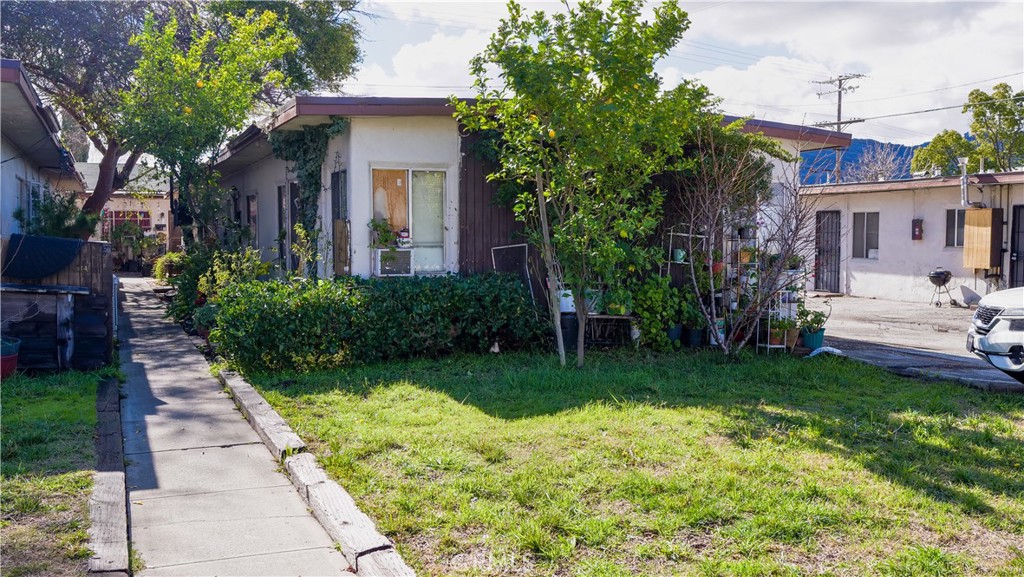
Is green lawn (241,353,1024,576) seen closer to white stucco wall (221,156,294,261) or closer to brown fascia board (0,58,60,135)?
brown fascia board (0,58,60,135)

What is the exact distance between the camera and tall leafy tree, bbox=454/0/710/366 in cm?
845

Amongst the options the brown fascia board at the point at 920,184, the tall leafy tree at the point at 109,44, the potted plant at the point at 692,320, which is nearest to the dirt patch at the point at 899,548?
the potted plant at the point at 692,320

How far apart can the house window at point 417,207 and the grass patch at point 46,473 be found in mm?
4026

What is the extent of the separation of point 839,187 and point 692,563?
18.3 meters

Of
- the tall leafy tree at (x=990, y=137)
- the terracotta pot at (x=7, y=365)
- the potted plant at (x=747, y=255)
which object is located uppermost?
the tall leafy tree at (x=990, y=137)

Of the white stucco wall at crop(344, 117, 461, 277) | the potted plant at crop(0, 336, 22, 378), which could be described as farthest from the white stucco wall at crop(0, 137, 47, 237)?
the white stucco wall at crop(344, 117, 461, 277)

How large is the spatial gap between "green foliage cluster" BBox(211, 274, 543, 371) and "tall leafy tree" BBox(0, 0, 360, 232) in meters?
7.61

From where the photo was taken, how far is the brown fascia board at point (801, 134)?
1152 cm

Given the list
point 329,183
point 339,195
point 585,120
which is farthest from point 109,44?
point 585,120

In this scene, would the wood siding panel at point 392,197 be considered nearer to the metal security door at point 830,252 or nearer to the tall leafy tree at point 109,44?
the tall leafy tree at point 109,44

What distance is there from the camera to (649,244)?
11.1 metres

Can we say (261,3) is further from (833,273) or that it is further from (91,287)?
(833,273)

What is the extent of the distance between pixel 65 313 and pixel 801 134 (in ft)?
30.8

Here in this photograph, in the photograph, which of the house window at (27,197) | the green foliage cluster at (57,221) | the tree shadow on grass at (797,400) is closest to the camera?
the tree shadow on grass at (797,400)
